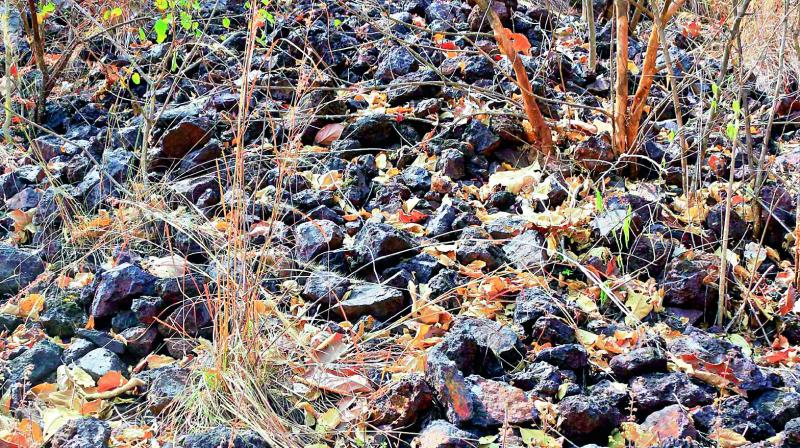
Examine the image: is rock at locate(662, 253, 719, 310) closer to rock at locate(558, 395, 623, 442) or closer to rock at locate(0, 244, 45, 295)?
rock at locate(558, 395, 623, 442)

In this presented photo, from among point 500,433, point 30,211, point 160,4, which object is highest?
point 160,4

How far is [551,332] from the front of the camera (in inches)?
89.1

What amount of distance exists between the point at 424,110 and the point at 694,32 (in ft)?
5.24

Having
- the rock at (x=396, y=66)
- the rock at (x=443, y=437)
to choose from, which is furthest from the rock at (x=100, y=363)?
the rock at (x=396, y=66)

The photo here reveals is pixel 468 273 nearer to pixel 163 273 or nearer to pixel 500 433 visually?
pixel 500 433

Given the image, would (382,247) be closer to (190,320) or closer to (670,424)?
(190,320)

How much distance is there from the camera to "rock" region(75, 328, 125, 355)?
7.93 ft

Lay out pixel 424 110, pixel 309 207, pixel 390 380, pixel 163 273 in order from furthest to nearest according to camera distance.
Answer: pixel 424 110 < pixel 309 207 < pixel 163 273 < pixel 390 380

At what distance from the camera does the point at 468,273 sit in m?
2.60

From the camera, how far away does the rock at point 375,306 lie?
248 centimetres

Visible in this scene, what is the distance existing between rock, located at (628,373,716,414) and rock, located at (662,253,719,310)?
467 mm

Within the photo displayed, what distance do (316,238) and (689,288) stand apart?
46.5 inches

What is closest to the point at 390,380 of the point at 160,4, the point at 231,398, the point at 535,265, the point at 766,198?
the point at 231,398

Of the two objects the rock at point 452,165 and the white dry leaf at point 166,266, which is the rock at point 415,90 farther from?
the white dry leaf at point 166,266
